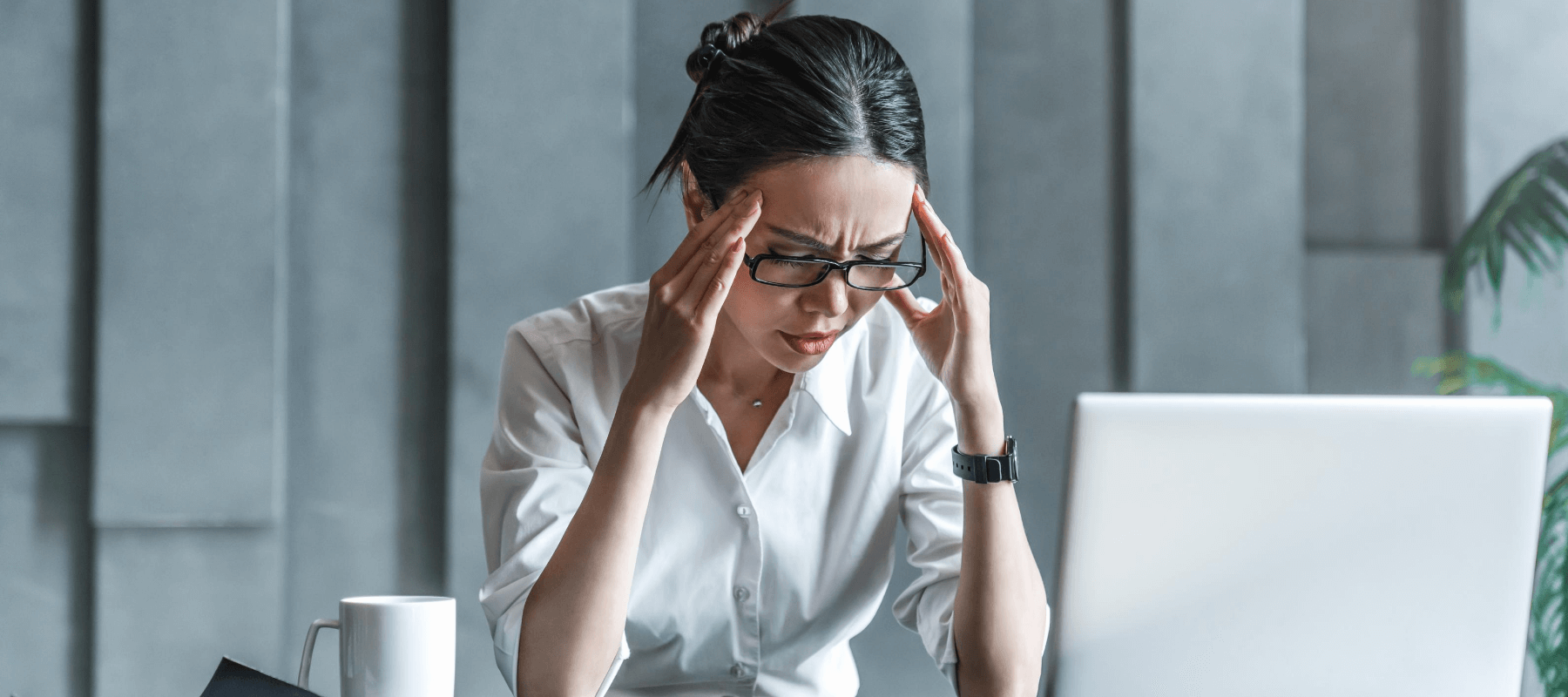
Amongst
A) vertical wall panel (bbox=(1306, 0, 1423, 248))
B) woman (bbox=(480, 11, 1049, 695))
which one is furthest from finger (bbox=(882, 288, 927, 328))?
vertical wall panel (bbox=(1306, 0, 1423, 248))

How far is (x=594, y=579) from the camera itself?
98 cm

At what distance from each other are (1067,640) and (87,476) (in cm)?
165

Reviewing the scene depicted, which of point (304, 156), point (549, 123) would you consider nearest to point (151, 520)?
A: point (304, 156)

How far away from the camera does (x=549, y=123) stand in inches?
69.4

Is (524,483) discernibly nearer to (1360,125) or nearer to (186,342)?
(186,342)

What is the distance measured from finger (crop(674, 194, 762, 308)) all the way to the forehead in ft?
0.07

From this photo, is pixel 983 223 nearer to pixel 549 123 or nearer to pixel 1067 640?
pixel 549 123

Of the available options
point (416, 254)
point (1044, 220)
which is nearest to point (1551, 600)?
point (1044, 220)

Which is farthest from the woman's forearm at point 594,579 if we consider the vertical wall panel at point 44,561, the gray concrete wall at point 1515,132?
the gray concrete wall at point 1515,132

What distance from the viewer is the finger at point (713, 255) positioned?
1002 mm

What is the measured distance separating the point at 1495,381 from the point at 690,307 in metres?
1.46

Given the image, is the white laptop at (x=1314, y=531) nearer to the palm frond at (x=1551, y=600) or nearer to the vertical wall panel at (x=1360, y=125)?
the palm frond at (x=1551, y=600)

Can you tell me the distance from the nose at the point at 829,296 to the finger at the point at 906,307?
0.48 ft

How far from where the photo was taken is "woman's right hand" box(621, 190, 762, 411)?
3.30 ft
